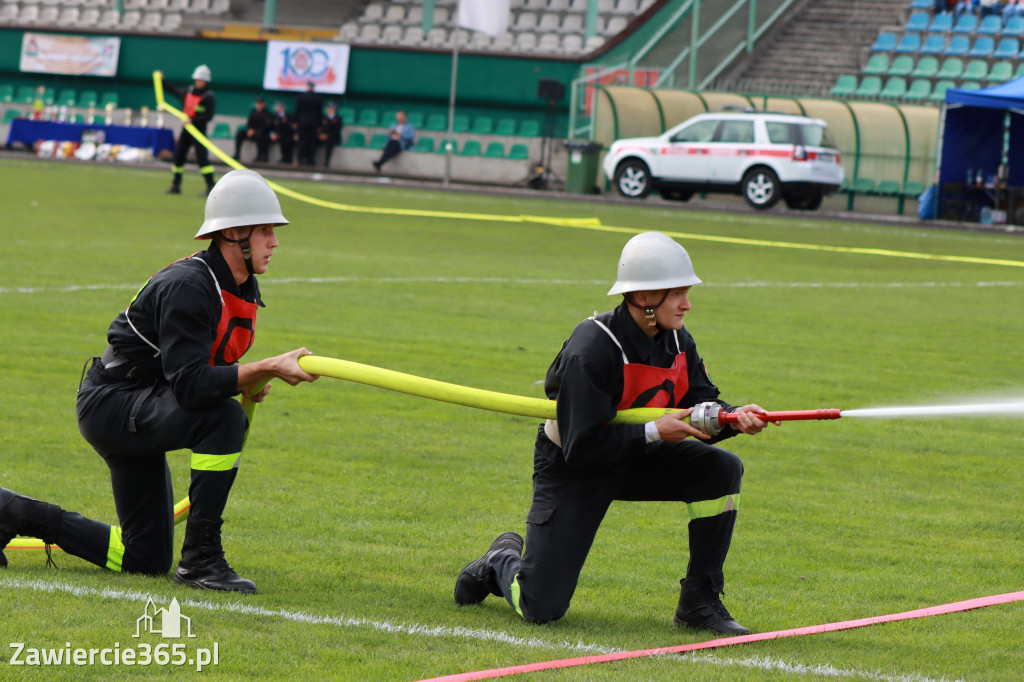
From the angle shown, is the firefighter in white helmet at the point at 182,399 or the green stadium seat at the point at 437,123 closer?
the firefighter in white helmet at the point at 182,399

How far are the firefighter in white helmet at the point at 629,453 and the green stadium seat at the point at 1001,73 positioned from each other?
3351 centimetres

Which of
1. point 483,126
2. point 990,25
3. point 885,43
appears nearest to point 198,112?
point 483,126

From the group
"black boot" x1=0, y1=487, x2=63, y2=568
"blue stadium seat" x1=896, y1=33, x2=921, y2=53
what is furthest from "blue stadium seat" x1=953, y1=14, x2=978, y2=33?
"black boot" x1=0, y1=487, x2=63, y2=568

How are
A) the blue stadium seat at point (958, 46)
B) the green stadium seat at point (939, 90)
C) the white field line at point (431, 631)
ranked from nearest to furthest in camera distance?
the white field line at point (431, 631) < the green stadium seat at point (939, 90) < the blue stadium seat at point (958, 46)

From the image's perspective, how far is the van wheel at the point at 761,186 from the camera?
31094 millimetres

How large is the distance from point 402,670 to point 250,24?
147ft

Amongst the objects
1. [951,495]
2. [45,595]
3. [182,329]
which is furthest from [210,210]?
[951,495]

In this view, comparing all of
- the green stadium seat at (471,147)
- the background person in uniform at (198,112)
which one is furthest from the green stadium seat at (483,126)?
the background person in uniform at (198,112)

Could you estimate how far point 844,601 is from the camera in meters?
5.59

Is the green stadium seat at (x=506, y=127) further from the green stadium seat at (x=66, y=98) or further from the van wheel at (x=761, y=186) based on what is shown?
the green stadium seat at (x=66, y=98)

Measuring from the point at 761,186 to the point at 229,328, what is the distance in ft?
88.2

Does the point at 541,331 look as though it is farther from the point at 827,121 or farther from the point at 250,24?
the point at 250,24

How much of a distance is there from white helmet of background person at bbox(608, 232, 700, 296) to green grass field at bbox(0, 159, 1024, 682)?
127cm

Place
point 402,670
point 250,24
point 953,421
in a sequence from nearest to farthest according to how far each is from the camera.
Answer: point 402,670 → point 953,421 → point 250,24
